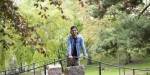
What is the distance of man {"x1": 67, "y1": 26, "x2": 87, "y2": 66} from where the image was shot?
10.7 meters

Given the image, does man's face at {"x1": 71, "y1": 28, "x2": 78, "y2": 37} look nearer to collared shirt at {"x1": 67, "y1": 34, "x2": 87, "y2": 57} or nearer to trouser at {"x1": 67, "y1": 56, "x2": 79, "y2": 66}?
collared shirt at {"x1": 67, "y1": 34, "x2": 87, "y2": 57}

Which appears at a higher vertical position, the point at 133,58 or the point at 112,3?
the point at 112,3

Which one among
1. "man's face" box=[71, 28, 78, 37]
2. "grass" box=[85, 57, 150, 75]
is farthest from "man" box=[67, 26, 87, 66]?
"grass" box=[85, 57, 150, 75]

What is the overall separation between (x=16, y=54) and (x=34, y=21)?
2577 mm

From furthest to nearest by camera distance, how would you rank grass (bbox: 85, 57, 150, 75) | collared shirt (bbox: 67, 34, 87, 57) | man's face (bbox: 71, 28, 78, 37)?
1. grass (bbox: 85, 57, 150, 75)
2. collared shirt (bbox: 67, 34, 87, 57)
3. man's face (bbox: 71, 28, 78, 37)

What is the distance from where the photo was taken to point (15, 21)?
11312 mm

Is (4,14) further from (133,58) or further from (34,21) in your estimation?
(133,58)

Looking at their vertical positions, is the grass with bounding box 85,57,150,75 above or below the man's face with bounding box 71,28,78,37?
below

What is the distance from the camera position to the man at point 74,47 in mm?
10742

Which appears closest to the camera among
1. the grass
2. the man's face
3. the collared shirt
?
the man's face

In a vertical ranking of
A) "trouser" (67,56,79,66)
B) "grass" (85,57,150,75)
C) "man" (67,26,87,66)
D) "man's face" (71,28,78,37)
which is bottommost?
"grass" (85,57,150,75)

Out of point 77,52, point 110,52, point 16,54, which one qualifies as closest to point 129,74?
point 110,52

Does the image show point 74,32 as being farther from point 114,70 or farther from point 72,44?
point 114,70

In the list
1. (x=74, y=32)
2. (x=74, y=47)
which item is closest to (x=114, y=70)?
(x=74, y=47)
